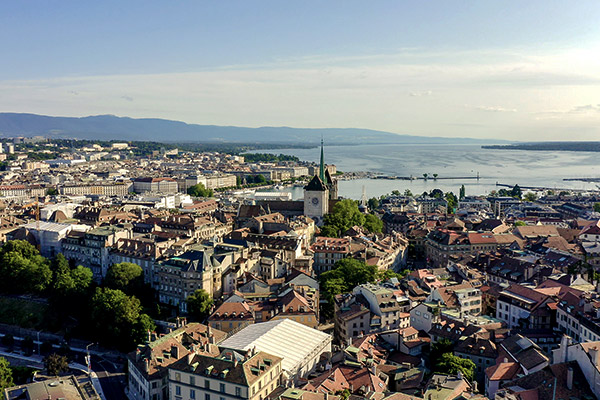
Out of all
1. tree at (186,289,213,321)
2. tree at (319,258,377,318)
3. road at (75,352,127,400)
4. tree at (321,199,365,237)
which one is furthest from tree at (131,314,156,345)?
tree at (321,199,365,237)

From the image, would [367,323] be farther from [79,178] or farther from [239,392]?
[79,178]

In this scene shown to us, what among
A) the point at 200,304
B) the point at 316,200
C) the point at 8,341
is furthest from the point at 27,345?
the point at 316,200

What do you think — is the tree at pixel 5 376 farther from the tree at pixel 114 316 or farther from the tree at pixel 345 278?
the tree at pixel 345 278

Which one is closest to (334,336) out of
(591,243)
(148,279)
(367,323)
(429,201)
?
(367,323)

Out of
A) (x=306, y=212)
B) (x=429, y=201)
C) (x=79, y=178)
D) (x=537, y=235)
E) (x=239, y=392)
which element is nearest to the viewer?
(x=239, y=392)

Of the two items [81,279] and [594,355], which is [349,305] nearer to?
→ [594,355]

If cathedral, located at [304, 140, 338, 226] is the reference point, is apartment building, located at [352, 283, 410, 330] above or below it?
below

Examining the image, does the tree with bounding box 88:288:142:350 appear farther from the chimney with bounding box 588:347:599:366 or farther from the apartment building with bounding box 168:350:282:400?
the chimney with bounding box 588:347:599:366
